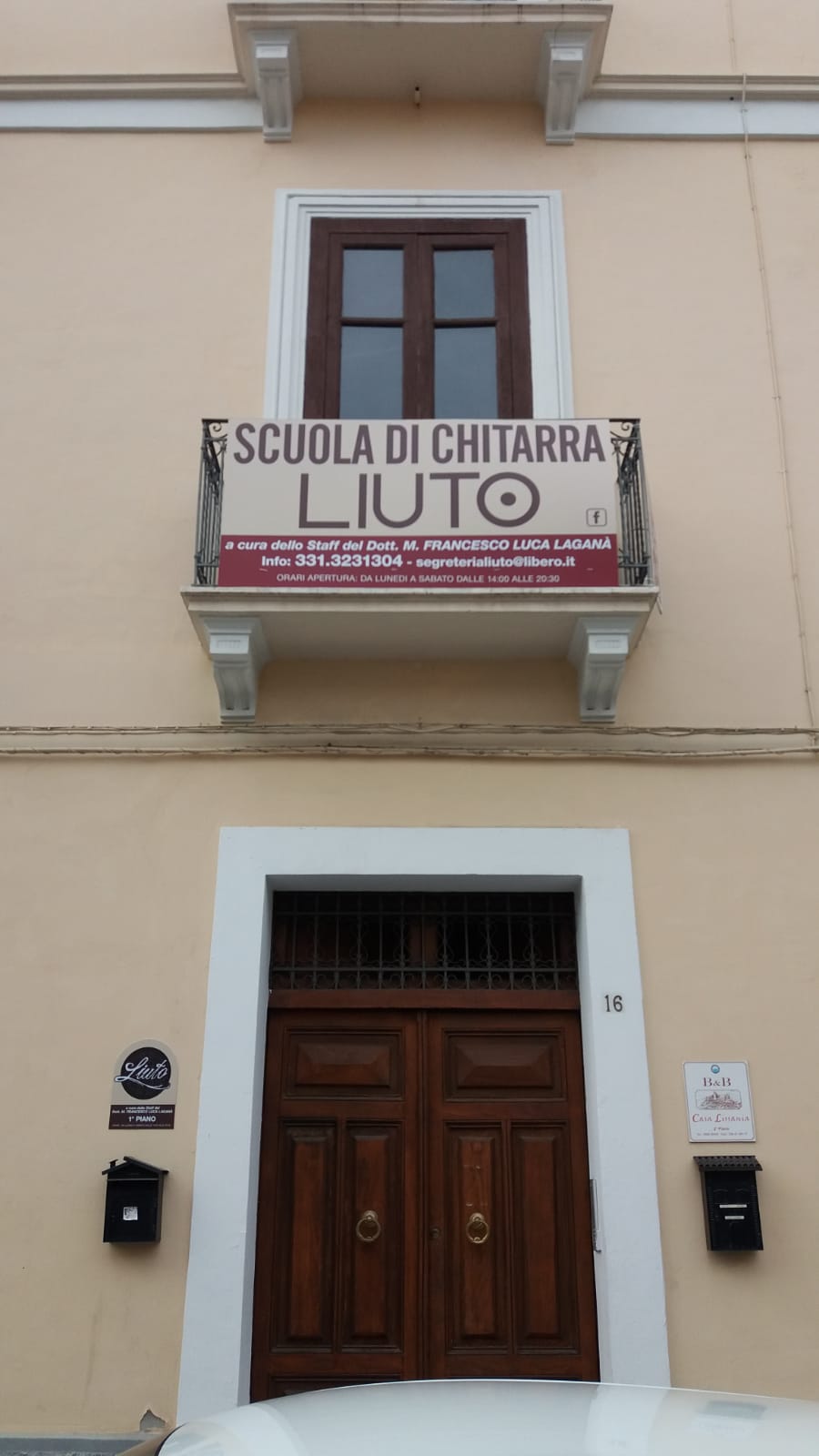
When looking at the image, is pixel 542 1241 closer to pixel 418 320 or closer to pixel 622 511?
pixel 622 511

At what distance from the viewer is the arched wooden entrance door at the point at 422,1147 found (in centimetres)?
528

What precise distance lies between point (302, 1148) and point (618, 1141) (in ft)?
4.86

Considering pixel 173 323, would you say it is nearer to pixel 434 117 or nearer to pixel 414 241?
pixel 414 241

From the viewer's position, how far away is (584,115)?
7191mm

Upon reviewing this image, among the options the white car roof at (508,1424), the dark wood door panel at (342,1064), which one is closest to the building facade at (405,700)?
the dark wood door panel at (342,1064)

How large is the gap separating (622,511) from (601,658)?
2.96 ft

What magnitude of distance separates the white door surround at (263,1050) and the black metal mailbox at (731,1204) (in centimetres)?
24

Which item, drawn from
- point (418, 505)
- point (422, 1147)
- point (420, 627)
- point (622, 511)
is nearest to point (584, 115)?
point (622, 511)

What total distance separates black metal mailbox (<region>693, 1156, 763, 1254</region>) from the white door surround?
24 cm

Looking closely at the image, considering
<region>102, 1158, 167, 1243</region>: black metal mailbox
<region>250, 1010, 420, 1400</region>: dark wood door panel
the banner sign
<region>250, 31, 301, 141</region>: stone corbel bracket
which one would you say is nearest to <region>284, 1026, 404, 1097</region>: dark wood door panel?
<region>250, 1010, 420, 1400</region>: dark wood door panel

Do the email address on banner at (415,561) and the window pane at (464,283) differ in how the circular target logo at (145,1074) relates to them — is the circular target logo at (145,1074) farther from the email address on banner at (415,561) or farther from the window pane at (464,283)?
the window pane at (464,283)

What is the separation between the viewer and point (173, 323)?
673cm

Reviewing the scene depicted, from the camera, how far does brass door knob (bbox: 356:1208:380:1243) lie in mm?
5430

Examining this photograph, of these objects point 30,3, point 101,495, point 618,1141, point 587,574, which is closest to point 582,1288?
point 618,1141
